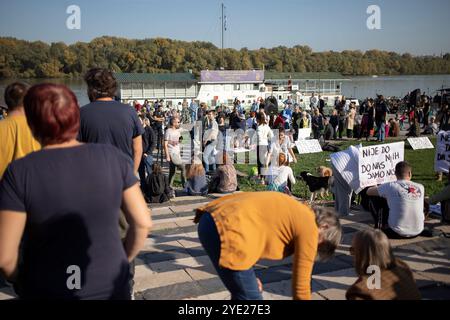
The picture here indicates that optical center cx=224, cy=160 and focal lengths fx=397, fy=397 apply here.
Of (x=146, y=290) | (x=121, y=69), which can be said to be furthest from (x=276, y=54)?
(x=146, y=290)

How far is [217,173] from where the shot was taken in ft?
30.4

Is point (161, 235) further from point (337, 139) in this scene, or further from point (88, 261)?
point (337, 139)

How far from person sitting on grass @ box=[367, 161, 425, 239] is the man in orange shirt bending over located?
329 centimetres

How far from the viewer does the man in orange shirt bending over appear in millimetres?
2377

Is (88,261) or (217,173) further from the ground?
(88,261)

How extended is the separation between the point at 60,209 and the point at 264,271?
341cm

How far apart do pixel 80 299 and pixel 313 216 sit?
1.40 m

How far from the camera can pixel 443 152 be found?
375 inches

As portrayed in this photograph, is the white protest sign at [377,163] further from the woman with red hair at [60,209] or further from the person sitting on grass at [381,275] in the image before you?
the woman with red hair at [60,209]

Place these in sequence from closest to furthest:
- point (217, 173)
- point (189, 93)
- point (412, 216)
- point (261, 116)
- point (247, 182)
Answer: point (412, 216) → point (217, 173) → point (247, 182) → point (261, 116) → point (189, 93)

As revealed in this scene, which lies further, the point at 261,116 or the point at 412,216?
the point at 261,116

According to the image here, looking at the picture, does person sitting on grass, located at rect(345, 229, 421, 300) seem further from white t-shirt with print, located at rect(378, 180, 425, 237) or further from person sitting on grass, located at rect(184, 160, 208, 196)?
person sitting on grass, located at rect(184, 160, 208, 196)

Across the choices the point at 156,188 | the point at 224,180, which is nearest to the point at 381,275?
the point at 156,188

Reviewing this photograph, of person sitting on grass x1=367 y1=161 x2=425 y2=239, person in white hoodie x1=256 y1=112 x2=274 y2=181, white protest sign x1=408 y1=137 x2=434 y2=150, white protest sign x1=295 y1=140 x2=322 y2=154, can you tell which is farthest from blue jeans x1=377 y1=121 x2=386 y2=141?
person sitting on grass x1=367 y1=161 x2=425 y2=239
